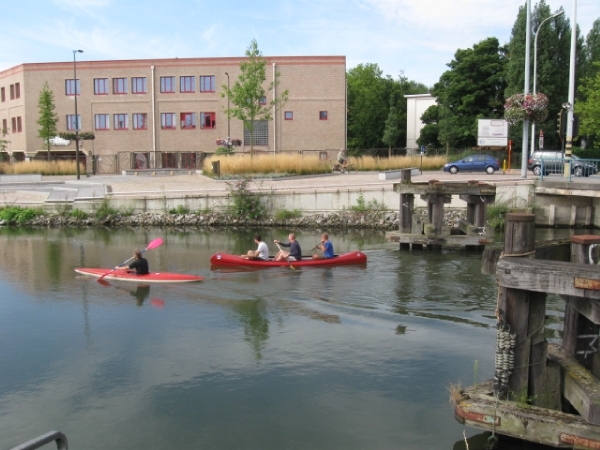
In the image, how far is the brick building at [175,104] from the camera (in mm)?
51188

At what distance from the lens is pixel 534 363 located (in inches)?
270

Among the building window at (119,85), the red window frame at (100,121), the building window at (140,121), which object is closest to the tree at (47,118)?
the red window frame at (100,121)

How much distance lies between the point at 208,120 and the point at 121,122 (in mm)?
7344

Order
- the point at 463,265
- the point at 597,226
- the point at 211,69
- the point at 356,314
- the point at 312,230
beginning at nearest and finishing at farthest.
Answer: the point at 356,314, the point at 463,265, the point at 597,226, the point at 312,230, the point at 211,69

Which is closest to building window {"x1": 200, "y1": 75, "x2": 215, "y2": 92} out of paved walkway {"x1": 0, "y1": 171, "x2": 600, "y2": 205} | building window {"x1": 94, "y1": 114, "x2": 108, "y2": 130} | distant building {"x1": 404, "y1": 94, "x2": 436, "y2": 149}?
building window {"x1": 94, "y1": 114, "x2": 108, "y2": 130}

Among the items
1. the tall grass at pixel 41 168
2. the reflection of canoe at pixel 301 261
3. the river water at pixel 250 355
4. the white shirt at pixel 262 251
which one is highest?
the tall grass at pixel 41 168

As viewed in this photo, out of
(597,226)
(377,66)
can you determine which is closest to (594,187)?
(597,226)

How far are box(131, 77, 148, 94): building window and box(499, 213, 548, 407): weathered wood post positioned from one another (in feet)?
163

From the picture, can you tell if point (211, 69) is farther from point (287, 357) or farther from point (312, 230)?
point (287, 357)

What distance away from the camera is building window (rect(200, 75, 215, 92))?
171ft

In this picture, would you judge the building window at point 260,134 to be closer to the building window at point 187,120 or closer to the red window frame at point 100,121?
the building window at point 187,120

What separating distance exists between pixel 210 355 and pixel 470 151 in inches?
1435

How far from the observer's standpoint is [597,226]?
2525 cm

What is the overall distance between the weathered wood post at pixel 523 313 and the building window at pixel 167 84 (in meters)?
48.7
